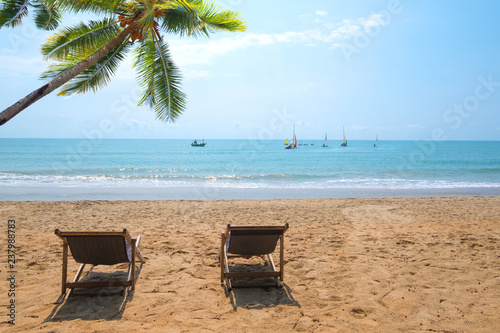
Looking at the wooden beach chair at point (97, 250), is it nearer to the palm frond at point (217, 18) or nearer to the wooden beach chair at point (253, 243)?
the wooden beach chair at point (253, 243)

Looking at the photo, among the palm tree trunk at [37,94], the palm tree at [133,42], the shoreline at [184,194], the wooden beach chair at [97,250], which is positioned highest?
the palm tree at [133,42]

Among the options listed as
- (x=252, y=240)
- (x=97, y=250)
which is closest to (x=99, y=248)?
(x=97, y=250)

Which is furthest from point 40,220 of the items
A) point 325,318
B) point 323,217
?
point 325,318

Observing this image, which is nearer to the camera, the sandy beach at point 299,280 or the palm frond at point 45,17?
the sandy beach at point 299,280

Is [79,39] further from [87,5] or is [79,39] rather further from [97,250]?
[97,250]

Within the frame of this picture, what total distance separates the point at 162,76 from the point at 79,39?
1.68 metres

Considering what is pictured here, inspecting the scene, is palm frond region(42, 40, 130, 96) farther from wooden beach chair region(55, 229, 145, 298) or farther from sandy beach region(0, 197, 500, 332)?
wooden beach chair region(55, 229, 145, 298)

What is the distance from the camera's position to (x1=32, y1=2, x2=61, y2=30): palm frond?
745 centimetres

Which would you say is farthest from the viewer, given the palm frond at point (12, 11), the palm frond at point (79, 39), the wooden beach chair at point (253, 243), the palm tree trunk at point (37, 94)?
the palm frond at point (79, 39)

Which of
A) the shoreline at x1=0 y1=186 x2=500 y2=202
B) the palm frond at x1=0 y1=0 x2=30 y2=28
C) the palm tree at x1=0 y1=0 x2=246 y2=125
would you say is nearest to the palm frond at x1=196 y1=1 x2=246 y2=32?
the palm tree at x1=0 y1=0 x2=246 y2=125

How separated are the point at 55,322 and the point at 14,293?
96cm

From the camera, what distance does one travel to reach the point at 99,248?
376 cm

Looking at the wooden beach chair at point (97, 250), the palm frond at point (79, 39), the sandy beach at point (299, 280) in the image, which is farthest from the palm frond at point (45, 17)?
the wooden beach chair at point (97, 250)

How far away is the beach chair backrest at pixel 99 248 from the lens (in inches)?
145
